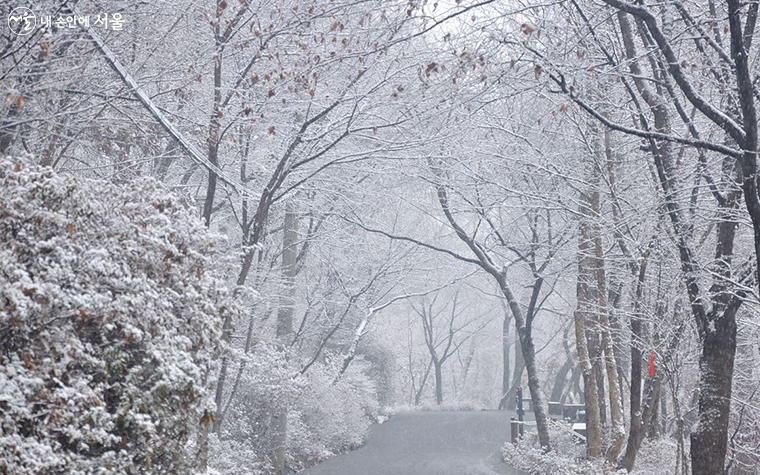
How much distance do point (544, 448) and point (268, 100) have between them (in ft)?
28.2

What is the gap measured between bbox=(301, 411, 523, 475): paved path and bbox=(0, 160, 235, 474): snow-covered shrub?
10.1m

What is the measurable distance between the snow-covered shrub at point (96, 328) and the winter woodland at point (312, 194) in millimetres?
18

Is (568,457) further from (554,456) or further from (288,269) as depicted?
(288,269)

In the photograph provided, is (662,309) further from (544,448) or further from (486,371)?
(486,371)

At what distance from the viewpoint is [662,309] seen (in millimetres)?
10992

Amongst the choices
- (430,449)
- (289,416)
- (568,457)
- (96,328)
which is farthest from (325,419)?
(96,328)

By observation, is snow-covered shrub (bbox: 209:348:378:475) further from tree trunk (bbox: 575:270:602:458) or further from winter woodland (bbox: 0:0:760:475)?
tree trunk (bbox: 575:270:602:458)

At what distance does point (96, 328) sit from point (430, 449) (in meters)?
14.7

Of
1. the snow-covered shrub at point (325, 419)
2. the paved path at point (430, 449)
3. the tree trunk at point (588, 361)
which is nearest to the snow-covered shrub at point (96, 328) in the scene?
the tree trunk at point (588, 361)

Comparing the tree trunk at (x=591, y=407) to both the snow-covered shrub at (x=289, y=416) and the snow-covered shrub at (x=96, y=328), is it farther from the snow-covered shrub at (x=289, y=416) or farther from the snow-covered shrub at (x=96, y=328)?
the snow-covered shrub at (x=96, y=328)

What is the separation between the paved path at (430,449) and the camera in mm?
15180

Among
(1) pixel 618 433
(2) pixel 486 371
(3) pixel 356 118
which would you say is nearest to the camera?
(3) pixel 356 118

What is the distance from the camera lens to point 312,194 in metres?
15.1

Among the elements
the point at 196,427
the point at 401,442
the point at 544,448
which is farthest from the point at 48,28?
the point at 401,442
